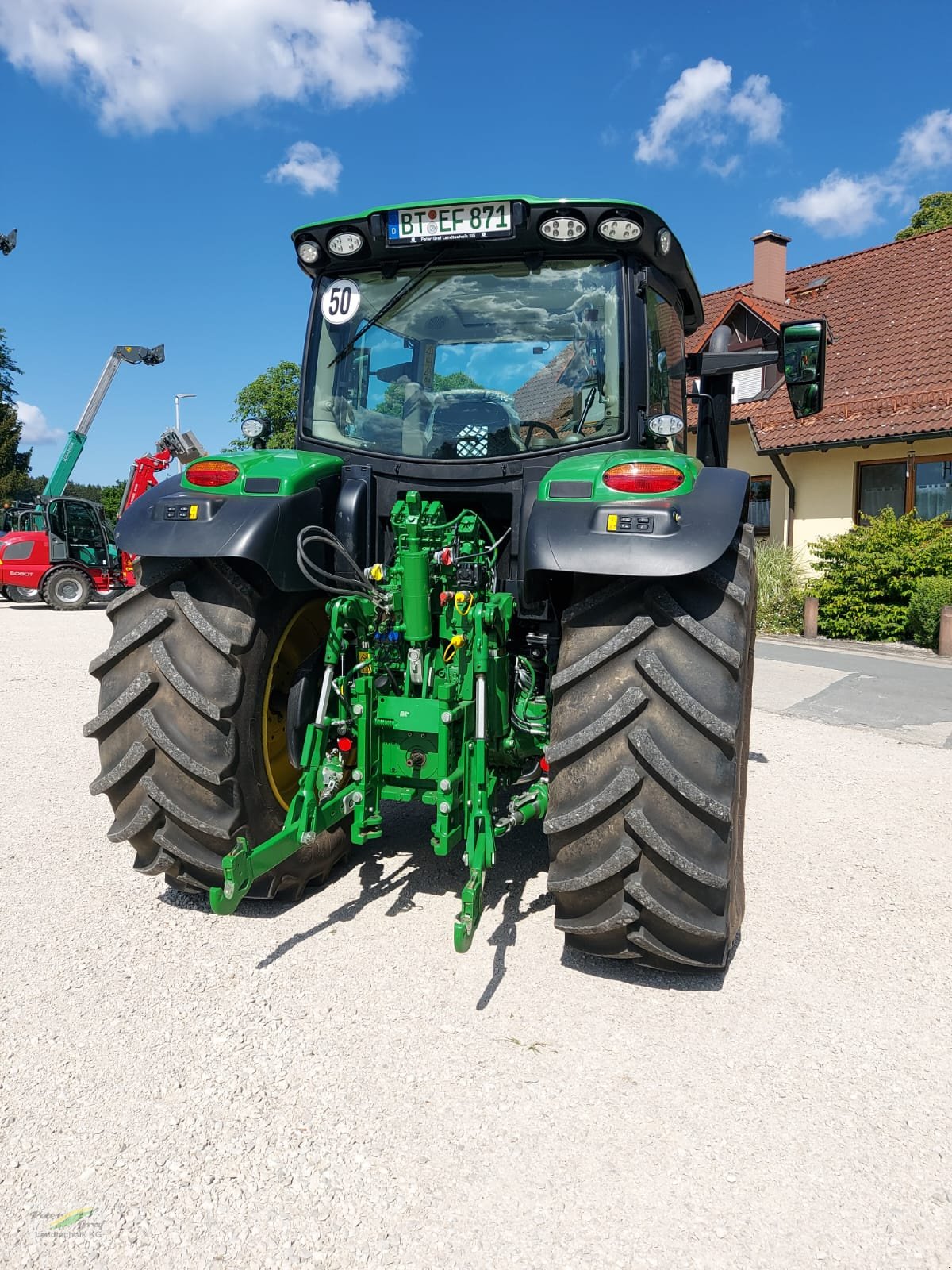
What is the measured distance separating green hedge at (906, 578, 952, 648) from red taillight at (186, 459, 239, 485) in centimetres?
1052

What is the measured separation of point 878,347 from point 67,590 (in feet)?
50.6

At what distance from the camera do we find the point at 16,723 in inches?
258

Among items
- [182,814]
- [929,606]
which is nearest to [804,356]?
[182,814]

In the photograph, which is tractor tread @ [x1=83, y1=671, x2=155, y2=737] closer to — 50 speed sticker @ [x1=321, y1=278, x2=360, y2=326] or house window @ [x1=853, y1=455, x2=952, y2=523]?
50 speed sticker @ [x1=321, y1=278, x2=360, y2=326]

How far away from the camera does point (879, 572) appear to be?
1251cm

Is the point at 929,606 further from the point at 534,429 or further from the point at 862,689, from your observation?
the point at 534,429

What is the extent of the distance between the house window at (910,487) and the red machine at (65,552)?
481 inches

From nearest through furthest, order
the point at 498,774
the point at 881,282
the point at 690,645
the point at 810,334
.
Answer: the point at 690,645 → the point at 498,774 → the point at 810,334 → the point at 881,282

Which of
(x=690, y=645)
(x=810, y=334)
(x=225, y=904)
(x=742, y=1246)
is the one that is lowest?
(x=742, y=1246)

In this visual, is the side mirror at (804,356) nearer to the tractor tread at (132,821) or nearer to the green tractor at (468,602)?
the green tractor at (468,602)

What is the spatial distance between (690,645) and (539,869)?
1469 millimetres

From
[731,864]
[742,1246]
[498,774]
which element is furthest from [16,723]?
[742,1246]

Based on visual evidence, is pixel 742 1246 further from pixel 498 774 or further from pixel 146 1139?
pixel 498 774

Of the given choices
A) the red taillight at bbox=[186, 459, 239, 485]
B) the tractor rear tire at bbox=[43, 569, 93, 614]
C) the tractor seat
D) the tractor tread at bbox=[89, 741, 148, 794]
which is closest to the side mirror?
the tractor seat
